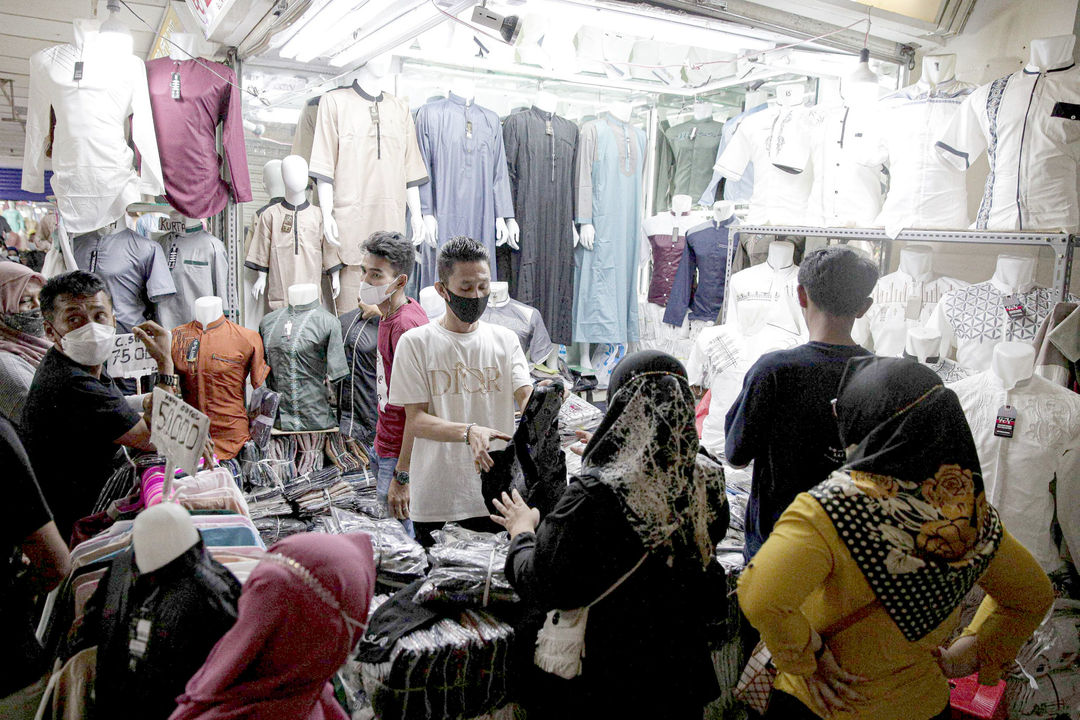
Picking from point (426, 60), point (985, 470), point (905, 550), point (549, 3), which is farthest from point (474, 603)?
point (426, 60)

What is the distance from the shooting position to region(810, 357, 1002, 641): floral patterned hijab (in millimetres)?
1297

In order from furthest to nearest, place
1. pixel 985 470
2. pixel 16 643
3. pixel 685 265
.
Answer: pixel 685 265 → pixel 985 470 → pixel 16 643

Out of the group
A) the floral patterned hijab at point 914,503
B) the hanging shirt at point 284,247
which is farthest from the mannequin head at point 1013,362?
the hanging shirt at point 284,247

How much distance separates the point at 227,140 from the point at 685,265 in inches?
127

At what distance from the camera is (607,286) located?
18.1 ft

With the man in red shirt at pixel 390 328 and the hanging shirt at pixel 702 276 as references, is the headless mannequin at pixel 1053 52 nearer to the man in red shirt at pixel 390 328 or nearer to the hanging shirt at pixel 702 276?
the hanging shirt at pixel 702 276

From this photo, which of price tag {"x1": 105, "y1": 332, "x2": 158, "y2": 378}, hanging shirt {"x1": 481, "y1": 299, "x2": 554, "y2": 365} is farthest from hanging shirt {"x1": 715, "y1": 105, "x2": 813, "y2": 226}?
price tag {"x1": 105, "y1": 332, "x2": 158, "y2": 378}

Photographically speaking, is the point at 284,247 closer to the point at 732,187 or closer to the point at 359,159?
the point at 359,159

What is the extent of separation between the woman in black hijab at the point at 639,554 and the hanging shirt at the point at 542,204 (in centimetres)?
384

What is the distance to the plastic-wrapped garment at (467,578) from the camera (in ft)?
6.19

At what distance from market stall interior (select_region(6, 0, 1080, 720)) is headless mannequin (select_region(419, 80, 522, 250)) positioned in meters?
0.05

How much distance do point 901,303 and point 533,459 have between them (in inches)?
108

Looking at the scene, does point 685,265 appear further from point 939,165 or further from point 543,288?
point 939,165

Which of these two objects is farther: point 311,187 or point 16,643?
point 311,187
